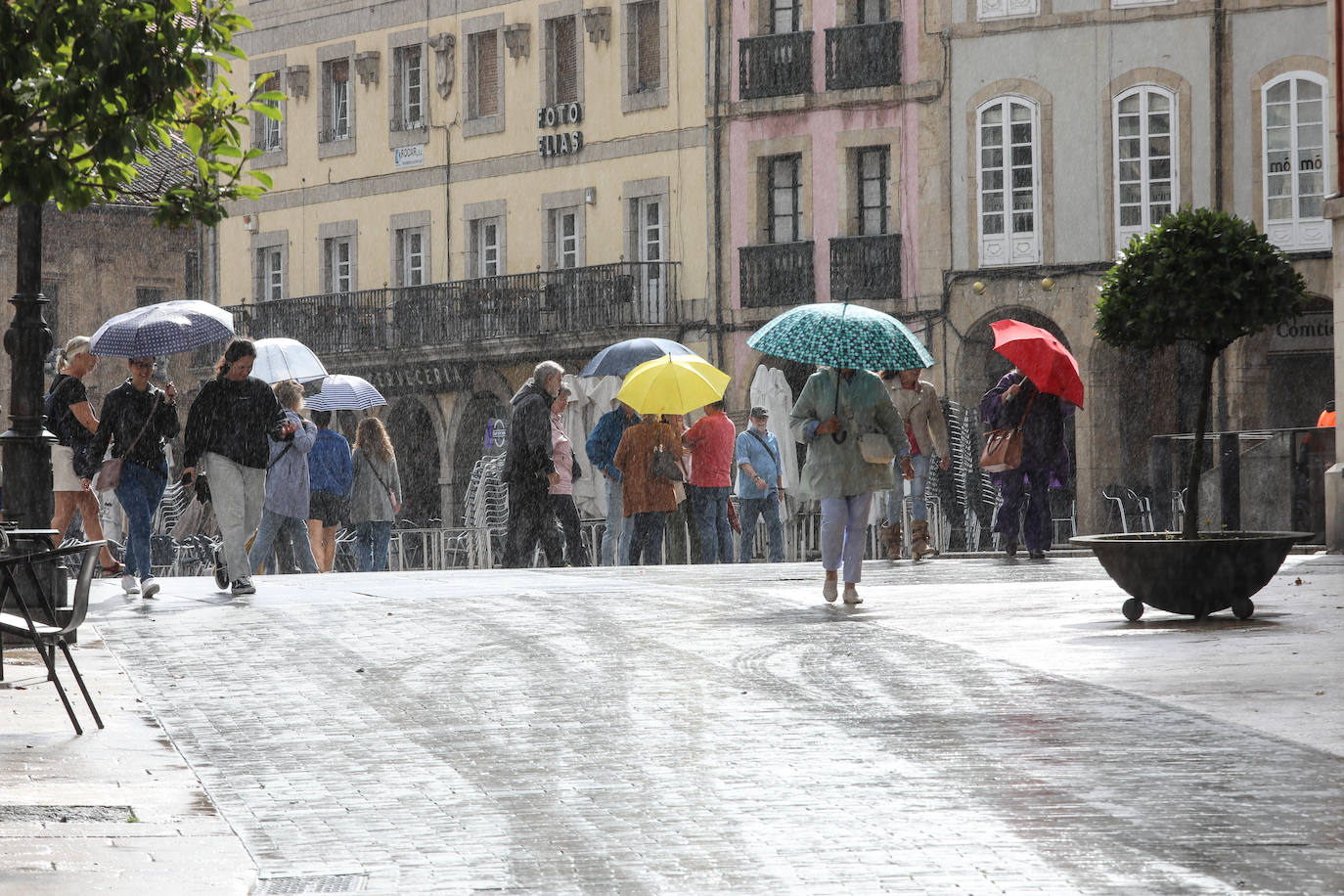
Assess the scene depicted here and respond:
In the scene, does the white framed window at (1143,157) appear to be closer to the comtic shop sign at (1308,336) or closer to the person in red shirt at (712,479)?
the comtic shop sign at (1308,336)

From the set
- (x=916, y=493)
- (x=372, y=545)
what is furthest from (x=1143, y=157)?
(x=372, y=545)

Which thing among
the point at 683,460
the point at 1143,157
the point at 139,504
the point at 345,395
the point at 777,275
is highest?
the point at 1143,157

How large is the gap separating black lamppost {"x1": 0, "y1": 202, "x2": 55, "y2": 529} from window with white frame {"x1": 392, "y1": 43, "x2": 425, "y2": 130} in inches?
1296

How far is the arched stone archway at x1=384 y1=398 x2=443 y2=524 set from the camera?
151 feet

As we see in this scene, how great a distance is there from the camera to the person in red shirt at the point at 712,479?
2292 centimetres

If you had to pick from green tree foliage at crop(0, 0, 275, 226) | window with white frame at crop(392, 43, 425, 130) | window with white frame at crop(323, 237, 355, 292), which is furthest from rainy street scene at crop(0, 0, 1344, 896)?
window with white frame at crop(323, 237, 355, 292)

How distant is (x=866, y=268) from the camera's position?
38.5 m

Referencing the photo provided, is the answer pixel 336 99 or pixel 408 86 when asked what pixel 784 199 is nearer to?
pixel 408 86

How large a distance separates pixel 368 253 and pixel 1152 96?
1697 cm

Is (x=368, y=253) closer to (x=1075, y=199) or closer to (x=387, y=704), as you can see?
(x=1075, y=199)

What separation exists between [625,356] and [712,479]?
372 cm

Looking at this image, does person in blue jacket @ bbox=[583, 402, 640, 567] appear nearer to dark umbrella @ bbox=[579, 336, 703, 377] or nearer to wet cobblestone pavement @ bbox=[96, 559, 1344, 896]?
dark umbrella @ bbox=[579, 336, 703, 377]

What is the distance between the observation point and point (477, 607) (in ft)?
51.9

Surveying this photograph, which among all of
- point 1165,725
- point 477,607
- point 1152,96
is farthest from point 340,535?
point 1165,725
